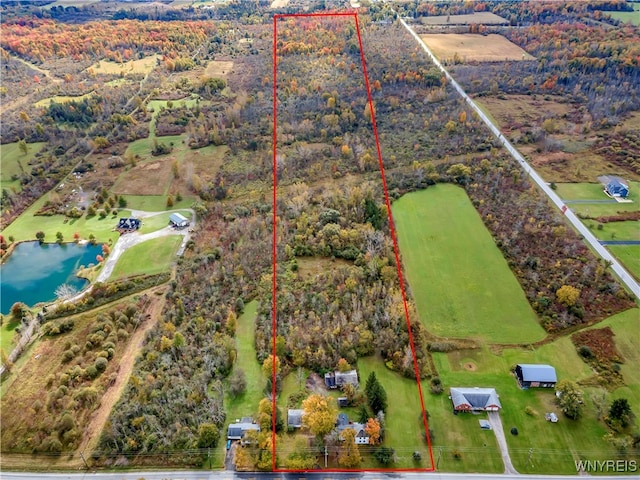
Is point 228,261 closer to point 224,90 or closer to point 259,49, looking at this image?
point 224,90

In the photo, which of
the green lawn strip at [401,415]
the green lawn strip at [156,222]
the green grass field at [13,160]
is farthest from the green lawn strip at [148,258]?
A: the green grass field at [13,160]

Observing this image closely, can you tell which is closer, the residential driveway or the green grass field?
the residential driveway

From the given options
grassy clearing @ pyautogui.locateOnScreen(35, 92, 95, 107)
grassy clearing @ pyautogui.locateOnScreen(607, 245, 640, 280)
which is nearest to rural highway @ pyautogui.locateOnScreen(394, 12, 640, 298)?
grassy clearing @ pyautogui.locateOnScreen(607, 245, 640, 280)

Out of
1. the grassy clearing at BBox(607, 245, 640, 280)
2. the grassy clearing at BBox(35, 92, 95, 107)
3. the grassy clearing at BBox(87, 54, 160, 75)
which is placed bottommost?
the grassy clearing at BBox(607, 245, 640, 280)

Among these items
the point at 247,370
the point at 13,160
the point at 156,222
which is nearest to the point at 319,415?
the point at 247,370

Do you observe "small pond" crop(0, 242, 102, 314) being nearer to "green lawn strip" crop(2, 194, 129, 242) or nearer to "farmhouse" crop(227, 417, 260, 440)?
"green lawn strip" crop(2, 194, 129, 242)

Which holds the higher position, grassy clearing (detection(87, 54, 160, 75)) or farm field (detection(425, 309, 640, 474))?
grassy clearing (detection(87, 54, 160, 75))

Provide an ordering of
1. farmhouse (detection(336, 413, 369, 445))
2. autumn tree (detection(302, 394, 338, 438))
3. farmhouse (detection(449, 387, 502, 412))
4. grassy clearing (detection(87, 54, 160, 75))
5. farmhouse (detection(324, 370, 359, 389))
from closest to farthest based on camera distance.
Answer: autumn tree (detection(302, 394, 338, 438))
farmhouse (detection(336, 413, 369, 445))
farmhouse (detection(449, 387, 502, 412))
farmhouse (detection(324, 370, 359, 389))
grassy clearing (detection(87, 54, 160, 75))
